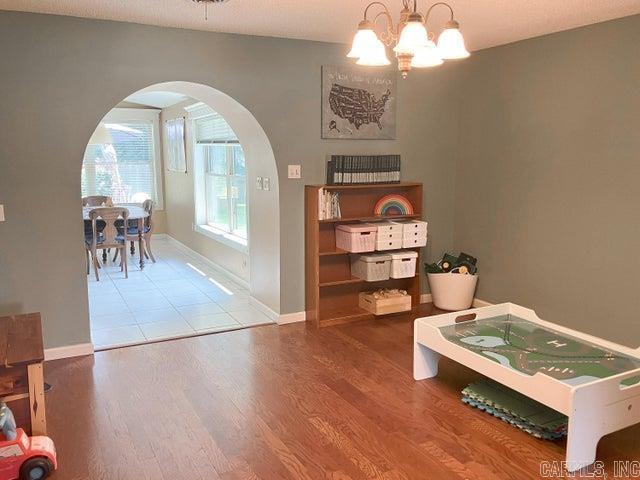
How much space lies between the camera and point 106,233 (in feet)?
20.7

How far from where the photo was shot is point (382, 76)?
4582 millimetres

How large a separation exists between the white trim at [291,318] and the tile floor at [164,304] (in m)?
0.11

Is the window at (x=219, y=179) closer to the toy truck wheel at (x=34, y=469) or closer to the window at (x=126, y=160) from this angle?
the window at (x=126, y=160)

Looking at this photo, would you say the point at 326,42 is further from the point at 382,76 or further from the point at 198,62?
the point at 198,62

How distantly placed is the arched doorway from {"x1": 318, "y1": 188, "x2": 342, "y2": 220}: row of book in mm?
358

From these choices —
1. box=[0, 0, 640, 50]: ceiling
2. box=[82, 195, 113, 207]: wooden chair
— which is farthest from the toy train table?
box=[82, 195, 113, 207]: wooden chair

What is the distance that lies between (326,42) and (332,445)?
120 inches

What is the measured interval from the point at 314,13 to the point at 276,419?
245cm

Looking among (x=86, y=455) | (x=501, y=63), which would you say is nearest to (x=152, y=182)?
(x=501, y=63)

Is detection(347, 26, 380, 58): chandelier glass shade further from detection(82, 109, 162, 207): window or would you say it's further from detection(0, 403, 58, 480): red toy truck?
detection(82, 109, 162, 207): window

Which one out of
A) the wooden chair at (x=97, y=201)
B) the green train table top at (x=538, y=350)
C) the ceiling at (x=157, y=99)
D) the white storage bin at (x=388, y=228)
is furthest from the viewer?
the wooden chair at (x=97, y=201)

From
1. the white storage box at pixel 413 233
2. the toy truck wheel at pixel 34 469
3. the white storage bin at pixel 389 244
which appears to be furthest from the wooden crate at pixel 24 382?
the white storage box at pixel 413 233

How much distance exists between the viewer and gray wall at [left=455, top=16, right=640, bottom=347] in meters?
3.67

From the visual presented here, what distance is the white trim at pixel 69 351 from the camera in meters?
3.74
